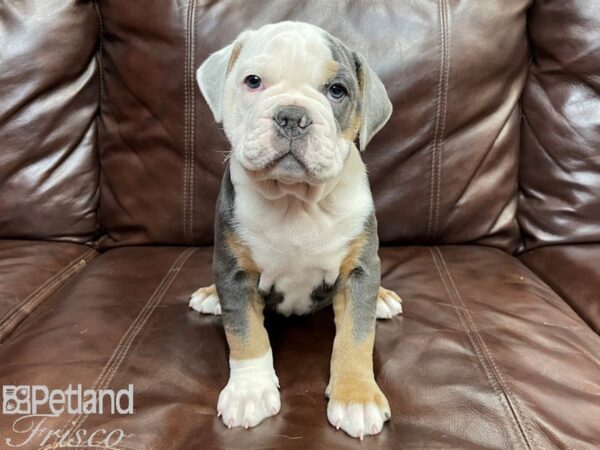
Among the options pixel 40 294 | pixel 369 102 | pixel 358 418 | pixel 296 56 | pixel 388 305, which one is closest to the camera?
pixel 358 418

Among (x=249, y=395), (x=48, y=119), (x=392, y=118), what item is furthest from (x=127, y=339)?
(x=392, y=118)

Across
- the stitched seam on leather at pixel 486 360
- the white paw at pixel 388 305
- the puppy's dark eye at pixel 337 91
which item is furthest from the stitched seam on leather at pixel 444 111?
the puppy's dark eye at pixel 337 91

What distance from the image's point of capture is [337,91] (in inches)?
46.3

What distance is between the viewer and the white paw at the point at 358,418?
1.02m

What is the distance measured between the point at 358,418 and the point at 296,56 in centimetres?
69

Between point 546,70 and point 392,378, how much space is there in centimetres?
115

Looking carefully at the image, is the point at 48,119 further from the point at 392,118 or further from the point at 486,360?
the point at 486,360

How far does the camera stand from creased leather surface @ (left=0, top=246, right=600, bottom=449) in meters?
1.02

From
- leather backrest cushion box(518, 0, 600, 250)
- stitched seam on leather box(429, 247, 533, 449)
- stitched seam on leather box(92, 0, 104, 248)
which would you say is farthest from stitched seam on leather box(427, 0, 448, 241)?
stitched seam on leather box(92, 0, 104, 248)

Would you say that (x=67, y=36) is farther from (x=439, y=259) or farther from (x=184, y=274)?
(x=439, y=259)

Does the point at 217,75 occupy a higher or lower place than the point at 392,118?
higher

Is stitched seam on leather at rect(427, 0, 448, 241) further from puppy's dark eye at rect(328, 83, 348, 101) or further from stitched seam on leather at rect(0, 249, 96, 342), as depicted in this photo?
stitched seam on leather at rect(0, 249, 96, 342)

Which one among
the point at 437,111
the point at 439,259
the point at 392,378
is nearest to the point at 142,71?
the point at 437,111

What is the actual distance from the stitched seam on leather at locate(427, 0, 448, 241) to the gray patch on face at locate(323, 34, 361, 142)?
0.59 meters
